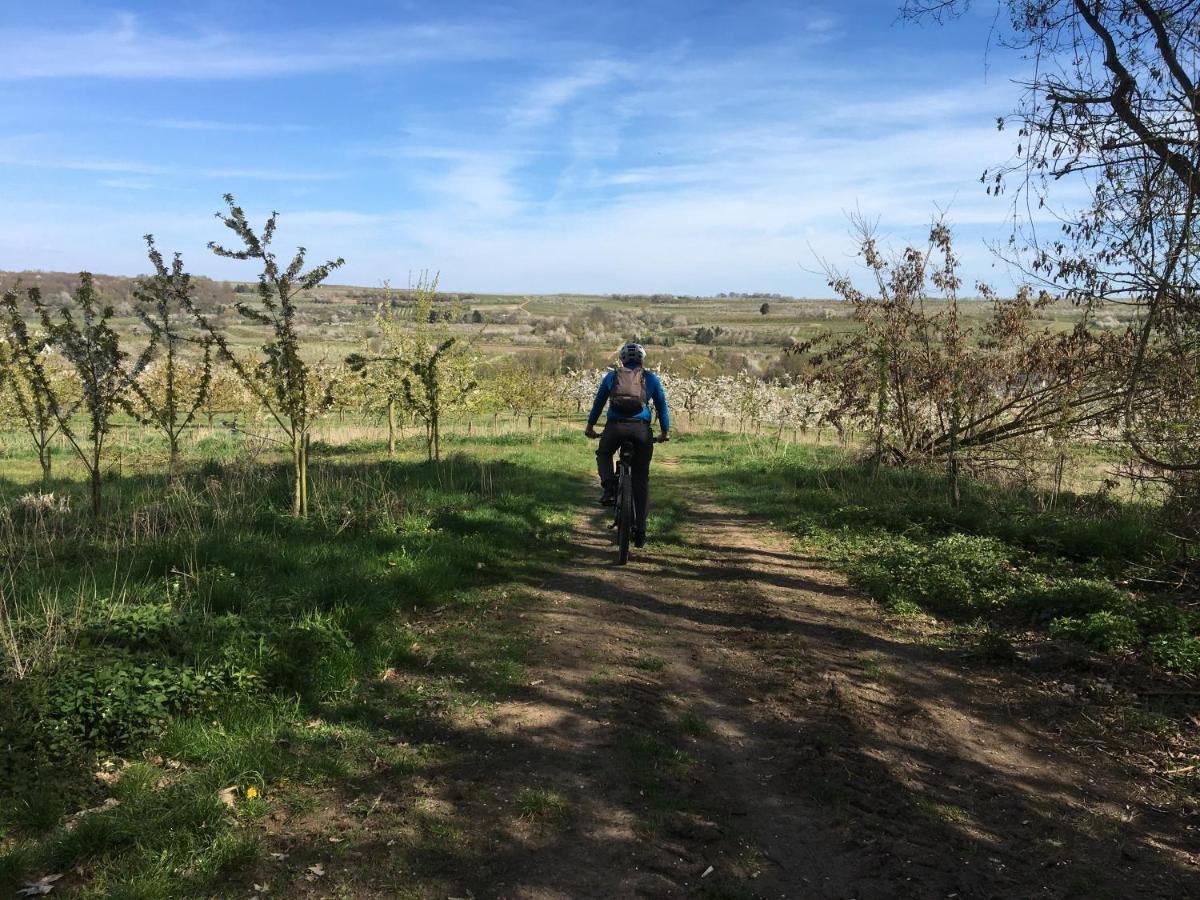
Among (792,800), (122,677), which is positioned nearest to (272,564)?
(122,677)

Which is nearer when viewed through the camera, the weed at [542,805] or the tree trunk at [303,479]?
the weed at [542,805]

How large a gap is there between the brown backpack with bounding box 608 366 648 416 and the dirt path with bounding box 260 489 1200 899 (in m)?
2.81

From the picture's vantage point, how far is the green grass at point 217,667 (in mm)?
3152

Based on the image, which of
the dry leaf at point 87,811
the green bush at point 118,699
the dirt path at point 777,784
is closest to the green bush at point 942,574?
the dirt path at point 777,784

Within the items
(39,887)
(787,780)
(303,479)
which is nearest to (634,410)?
(303,479)

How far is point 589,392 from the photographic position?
4506 cm

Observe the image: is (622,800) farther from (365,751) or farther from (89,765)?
(89,765)

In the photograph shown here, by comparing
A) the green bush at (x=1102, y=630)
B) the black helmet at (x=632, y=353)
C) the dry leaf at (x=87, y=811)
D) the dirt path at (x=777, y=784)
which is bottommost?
the dirt path at (x=777, y=784)

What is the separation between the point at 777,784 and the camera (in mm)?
3812

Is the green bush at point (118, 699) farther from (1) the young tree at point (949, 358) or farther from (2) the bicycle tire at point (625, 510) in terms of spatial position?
(1) the young tree at point (949, 358)

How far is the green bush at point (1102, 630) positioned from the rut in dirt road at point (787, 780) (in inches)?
33.7

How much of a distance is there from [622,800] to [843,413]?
11232 millimetres

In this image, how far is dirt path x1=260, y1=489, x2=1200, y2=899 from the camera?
3.09m

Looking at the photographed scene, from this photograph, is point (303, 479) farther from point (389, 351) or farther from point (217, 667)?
point (389, 351)
